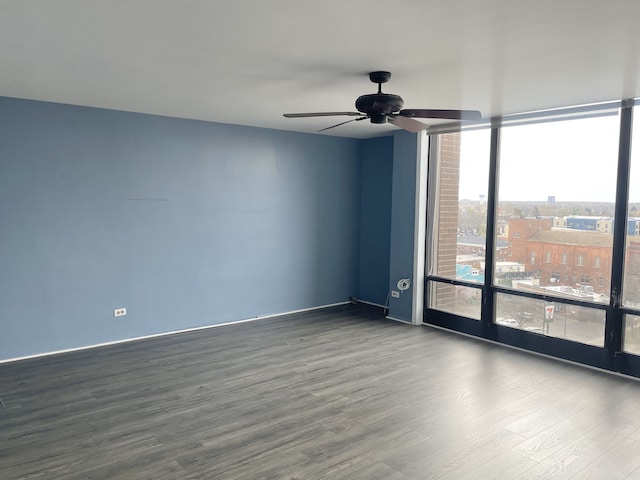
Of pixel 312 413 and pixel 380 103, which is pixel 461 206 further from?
pixel 312 413

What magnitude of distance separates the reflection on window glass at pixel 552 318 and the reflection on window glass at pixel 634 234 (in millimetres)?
328

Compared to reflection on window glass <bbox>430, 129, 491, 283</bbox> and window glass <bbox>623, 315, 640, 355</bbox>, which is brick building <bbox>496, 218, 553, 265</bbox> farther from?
window glass <bbox>623, 315, 640, 355</bbox>

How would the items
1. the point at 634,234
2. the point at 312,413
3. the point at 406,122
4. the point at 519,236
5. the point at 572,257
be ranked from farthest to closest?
the point at 519,236, the point at 572,257, the point at 634,234, the point at 406,122, the point at 312,413

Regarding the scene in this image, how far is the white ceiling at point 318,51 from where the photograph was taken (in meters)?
2.35

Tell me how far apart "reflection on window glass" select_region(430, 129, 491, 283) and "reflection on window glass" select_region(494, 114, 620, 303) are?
0.78ft

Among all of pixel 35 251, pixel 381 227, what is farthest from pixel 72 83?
pixel 381 227

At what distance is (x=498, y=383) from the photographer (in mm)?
4184

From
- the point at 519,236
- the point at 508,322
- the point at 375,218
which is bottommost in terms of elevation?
the point at 508,322

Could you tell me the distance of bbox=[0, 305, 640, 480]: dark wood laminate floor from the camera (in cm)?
288

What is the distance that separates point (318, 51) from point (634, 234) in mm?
3368

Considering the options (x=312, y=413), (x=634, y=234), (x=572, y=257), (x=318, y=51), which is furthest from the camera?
(x=572, y=257)

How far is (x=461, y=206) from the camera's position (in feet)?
18.9

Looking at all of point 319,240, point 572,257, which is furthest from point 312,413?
point 319,240

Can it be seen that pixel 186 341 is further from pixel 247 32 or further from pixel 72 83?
pixel 247 32
